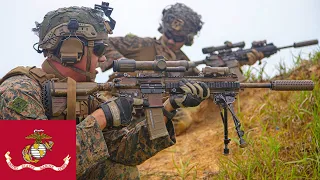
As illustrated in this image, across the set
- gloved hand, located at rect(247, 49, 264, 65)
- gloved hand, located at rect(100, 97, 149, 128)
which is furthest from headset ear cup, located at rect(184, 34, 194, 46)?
gloved hand, located at rect(100, 97, 149, 128)

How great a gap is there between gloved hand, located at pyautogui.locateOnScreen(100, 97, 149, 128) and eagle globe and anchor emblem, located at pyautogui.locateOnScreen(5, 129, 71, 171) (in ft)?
1.61

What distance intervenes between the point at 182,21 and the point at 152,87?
4.51 m

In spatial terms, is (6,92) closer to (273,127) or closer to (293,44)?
(273,127)

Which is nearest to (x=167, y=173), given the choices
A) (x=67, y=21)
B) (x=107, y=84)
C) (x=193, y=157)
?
(x=193, y=157)

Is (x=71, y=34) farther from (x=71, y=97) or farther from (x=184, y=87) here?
(x=184, y=87)

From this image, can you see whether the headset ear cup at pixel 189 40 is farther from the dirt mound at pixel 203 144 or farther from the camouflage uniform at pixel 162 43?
the dirt mound at pixel 203 144

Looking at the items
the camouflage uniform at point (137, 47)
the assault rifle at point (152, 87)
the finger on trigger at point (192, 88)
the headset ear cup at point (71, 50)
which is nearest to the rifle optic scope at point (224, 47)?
→ the camouflage uniform at point (137, 47)

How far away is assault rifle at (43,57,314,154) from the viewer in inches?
145

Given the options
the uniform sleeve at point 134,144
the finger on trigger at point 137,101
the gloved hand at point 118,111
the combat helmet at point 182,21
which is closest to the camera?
the gloved hand at point 118,111

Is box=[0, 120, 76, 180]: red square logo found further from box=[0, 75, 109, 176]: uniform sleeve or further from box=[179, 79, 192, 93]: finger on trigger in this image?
box=[179, 79, 192, 93]: finger on trigger

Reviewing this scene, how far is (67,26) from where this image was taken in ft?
13.1

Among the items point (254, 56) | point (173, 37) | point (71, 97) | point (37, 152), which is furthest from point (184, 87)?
point (254, 56)

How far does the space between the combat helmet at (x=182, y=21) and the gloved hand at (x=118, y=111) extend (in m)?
4.83

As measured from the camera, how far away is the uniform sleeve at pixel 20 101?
11.1ft
